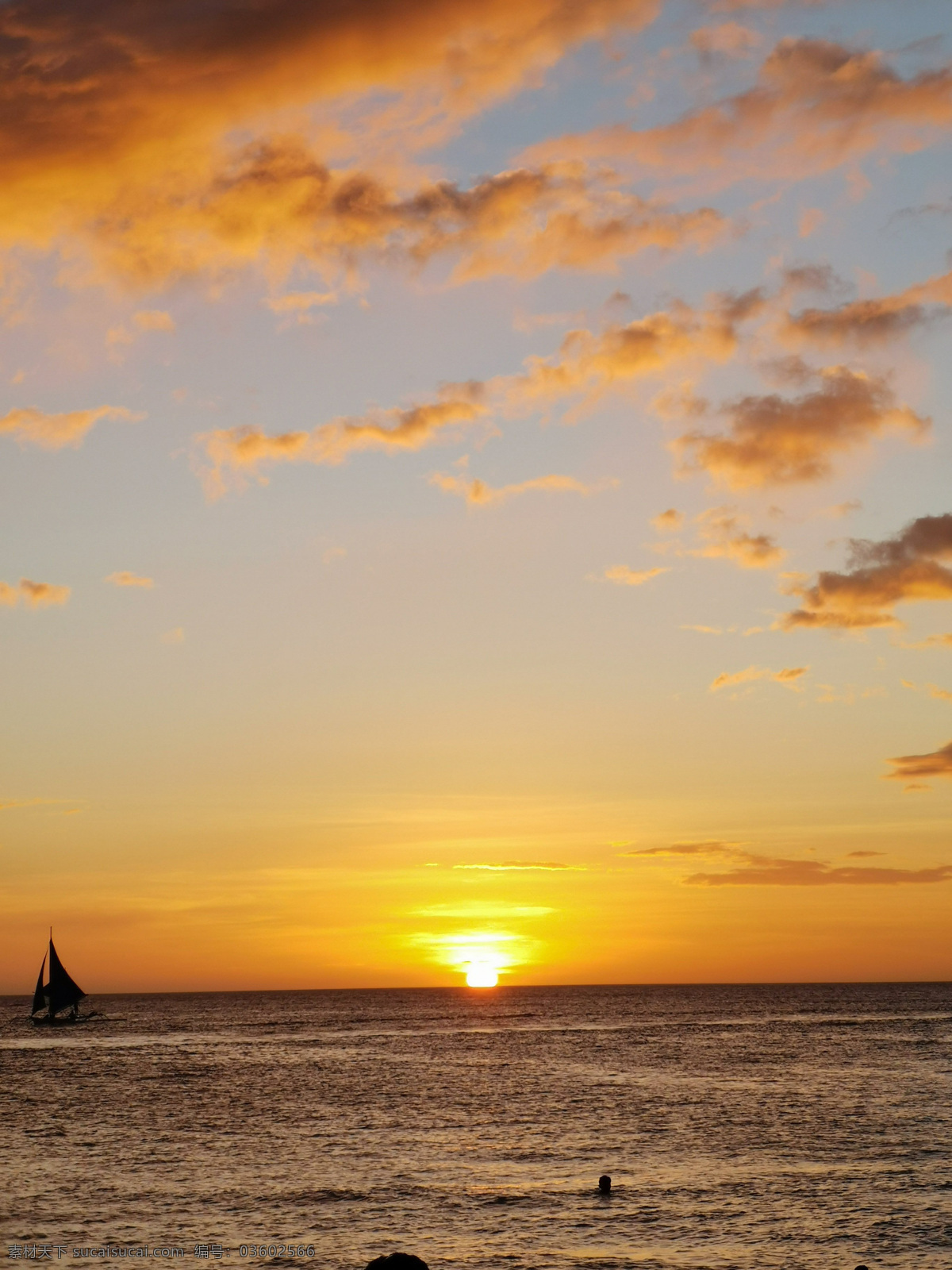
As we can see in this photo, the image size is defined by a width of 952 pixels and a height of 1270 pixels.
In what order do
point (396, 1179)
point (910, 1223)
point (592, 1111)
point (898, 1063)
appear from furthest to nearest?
point (898, 1063)
point (592, 1111)
point (396, 1179)
point (910, 1223)

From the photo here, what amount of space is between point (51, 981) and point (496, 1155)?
125422 millimetres

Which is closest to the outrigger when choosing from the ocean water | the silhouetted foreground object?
the ocean water

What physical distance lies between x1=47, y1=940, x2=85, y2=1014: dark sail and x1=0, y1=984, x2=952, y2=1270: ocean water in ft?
167

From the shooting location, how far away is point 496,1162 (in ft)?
197

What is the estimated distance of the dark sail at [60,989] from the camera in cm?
16775

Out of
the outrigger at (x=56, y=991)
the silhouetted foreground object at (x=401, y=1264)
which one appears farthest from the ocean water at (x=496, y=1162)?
the outrigger at (x=56, y=991)

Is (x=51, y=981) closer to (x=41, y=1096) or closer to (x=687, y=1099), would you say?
(x=41, y=1096)

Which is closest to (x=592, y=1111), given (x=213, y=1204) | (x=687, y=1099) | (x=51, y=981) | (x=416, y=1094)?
(x=687, y=1099)

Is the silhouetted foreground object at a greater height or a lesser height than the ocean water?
greater

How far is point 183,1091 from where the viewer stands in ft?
316

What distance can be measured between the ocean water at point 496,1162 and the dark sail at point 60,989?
51.0 m

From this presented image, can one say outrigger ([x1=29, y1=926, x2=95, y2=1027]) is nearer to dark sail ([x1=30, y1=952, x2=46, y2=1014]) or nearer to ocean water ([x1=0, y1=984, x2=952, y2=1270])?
dark sail ([x1=30, y1=952, x2=46, y2=1014])

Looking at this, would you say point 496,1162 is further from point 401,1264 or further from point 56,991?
point 56,991

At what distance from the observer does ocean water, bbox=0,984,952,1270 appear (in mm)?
43781
